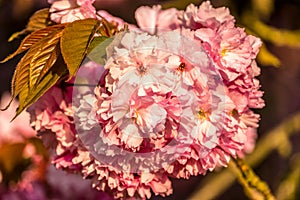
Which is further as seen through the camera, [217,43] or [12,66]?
[12,66]

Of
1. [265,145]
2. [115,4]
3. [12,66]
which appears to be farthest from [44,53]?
[12,66]

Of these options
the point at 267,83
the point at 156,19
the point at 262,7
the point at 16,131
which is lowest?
the point at 267,83

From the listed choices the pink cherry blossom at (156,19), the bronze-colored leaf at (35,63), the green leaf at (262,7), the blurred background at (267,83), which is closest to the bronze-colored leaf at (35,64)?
the bronze-colored leaf at (35,63)

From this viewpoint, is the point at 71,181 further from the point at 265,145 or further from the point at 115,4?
the point at 115,4

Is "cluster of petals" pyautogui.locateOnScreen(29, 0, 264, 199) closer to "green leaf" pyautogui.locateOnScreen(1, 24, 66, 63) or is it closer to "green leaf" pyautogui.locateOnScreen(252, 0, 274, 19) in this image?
"green leaf" pyautogui.locateOnScreen(1, 24, 66, 63)

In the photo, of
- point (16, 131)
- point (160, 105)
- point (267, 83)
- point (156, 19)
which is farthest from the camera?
point (267, 83)

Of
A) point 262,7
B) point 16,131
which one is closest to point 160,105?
point 16,131

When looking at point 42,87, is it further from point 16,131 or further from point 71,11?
point 16,131
